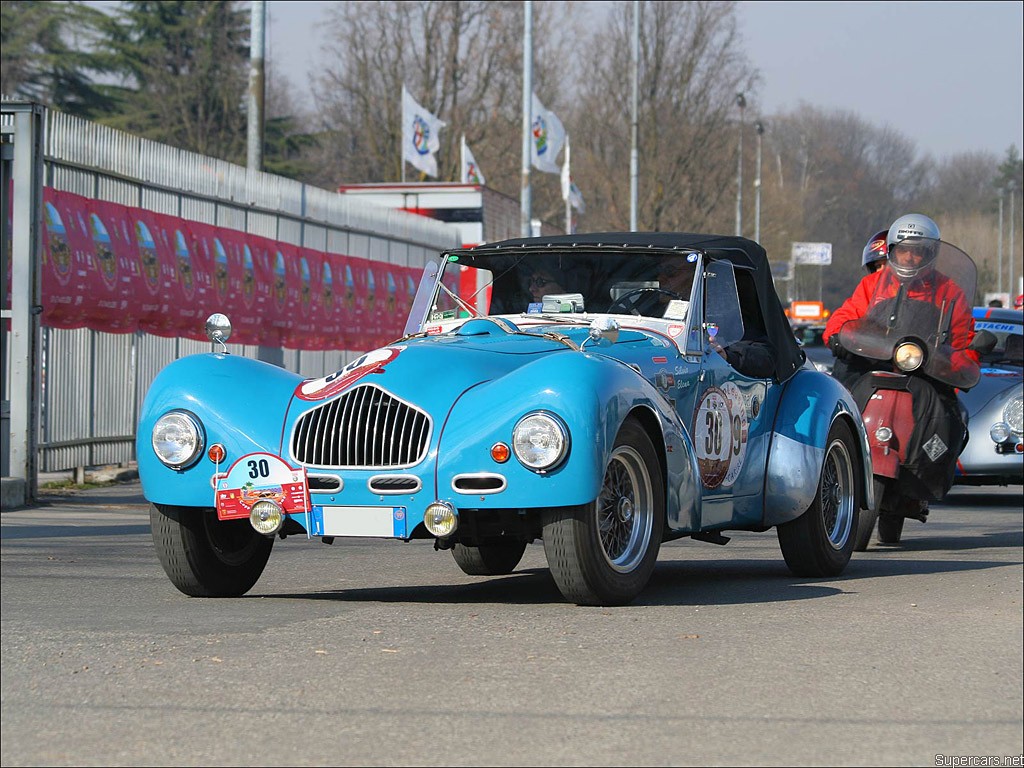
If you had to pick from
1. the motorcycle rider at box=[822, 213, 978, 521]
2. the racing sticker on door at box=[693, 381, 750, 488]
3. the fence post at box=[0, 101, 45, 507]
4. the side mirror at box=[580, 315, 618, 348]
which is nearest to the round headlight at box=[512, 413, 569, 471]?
the side mirror at box=[580, 315, 618, 348]

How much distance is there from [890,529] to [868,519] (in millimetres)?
838

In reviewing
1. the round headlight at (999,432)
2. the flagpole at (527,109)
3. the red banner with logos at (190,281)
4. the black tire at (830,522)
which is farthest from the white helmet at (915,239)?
the flagpole at (527,109)

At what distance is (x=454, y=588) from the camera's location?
8.38 meters

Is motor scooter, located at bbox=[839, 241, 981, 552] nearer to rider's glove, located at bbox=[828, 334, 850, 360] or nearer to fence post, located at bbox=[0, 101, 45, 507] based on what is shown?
rider's glove, located at bbox=[828, 334, 850, 360]

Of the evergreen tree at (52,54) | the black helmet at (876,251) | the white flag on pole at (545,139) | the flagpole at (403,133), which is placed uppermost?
the evergreen tree at (52,54)

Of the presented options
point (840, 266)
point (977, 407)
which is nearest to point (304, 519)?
point (977, 407)

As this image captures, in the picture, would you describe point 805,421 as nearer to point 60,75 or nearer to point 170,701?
point 170,701

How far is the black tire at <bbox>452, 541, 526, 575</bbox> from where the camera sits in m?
9.09

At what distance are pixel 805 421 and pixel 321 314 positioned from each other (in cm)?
1570

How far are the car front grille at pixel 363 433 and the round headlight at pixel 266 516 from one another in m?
0.22

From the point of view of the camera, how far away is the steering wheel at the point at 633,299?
346 inches

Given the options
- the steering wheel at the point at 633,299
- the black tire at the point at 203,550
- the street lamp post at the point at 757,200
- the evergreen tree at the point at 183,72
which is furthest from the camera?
the street lamp post at the point at 757,200

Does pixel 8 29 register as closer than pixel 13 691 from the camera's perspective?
No

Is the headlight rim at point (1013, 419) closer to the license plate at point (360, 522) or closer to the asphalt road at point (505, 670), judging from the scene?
the asphalt road at point (505, 670)
